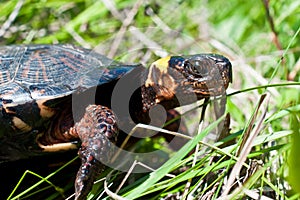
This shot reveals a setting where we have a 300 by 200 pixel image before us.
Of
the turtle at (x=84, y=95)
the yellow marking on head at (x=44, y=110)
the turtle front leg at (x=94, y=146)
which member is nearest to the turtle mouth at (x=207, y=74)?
the turtle at (x=84, y=95)

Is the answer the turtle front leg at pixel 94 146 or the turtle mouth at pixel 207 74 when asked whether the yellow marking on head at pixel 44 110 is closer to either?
the turtle front leg at pixel 94 146

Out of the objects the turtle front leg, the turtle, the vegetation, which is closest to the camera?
the turtle front leg

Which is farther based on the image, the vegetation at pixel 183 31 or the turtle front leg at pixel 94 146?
the vegetation at pixel 183 31

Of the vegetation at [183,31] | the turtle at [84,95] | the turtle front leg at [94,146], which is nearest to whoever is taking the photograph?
the turtle front leg at [94,146]

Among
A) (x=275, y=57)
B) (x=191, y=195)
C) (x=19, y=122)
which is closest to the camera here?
(x=191, y=195)

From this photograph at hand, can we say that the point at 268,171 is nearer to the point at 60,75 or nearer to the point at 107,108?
the point at 107,108

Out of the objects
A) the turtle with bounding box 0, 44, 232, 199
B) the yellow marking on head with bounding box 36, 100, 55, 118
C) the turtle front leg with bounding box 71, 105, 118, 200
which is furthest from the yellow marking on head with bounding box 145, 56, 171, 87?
the yellow marking on head with bounding box 36, 100, 55, 118

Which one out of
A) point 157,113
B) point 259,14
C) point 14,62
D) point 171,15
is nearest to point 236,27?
point 259,14

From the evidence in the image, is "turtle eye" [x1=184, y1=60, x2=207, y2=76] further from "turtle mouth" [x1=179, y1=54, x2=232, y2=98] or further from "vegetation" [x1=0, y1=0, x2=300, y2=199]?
"vegetation" [x1=0, y1=0, x2=300, y2=199]
